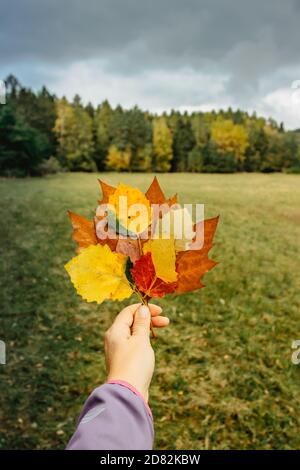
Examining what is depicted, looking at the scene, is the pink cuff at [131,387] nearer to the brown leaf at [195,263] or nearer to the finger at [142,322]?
the finger at [142,322]

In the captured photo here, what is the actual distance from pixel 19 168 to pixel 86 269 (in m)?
13.6

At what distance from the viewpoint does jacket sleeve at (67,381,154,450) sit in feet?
1.99

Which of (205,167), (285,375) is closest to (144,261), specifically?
(285,375)

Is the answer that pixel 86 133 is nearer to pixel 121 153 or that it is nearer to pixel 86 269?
pixel 121 153

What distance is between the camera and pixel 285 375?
3.32 meters

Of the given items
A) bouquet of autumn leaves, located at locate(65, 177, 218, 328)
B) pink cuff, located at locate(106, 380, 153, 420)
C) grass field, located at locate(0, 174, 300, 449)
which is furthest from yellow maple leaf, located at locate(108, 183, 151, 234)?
grass field, located at locate(0, 174, 300, 449)

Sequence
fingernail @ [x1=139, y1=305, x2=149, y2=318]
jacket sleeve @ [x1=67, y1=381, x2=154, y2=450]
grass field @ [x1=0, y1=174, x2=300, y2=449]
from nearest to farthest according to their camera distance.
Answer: jacket sleeve @ [x1=67, y1=381, x2=154, y2=450]
fingernail @ [x1=139, y1=305, x2=149, y2=318]
grass field @ [x1=0, y1=174, x2=300, y2=449]

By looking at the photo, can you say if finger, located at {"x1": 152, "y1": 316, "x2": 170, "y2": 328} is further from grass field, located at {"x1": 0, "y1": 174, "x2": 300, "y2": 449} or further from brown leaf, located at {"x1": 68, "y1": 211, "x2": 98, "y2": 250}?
grass field, located at {"x1": 0, "y1": 174, "x2": 300, "y2": 449}

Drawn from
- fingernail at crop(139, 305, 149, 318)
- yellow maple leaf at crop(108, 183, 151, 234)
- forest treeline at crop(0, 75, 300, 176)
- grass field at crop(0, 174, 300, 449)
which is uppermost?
forest treeline at crop(0, 75, 300, 176)

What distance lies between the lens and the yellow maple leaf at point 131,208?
80 cm

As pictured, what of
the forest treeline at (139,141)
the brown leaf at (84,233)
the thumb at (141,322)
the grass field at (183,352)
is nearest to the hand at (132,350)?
the thumb at (141,322)

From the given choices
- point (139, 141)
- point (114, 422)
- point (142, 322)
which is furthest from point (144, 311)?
point (139, 141)

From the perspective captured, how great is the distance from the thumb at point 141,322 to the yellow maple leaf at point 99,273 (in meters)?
0.05

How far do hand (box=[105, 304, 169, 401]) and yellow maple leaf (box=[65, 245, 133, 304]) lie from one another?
0.06 metres
